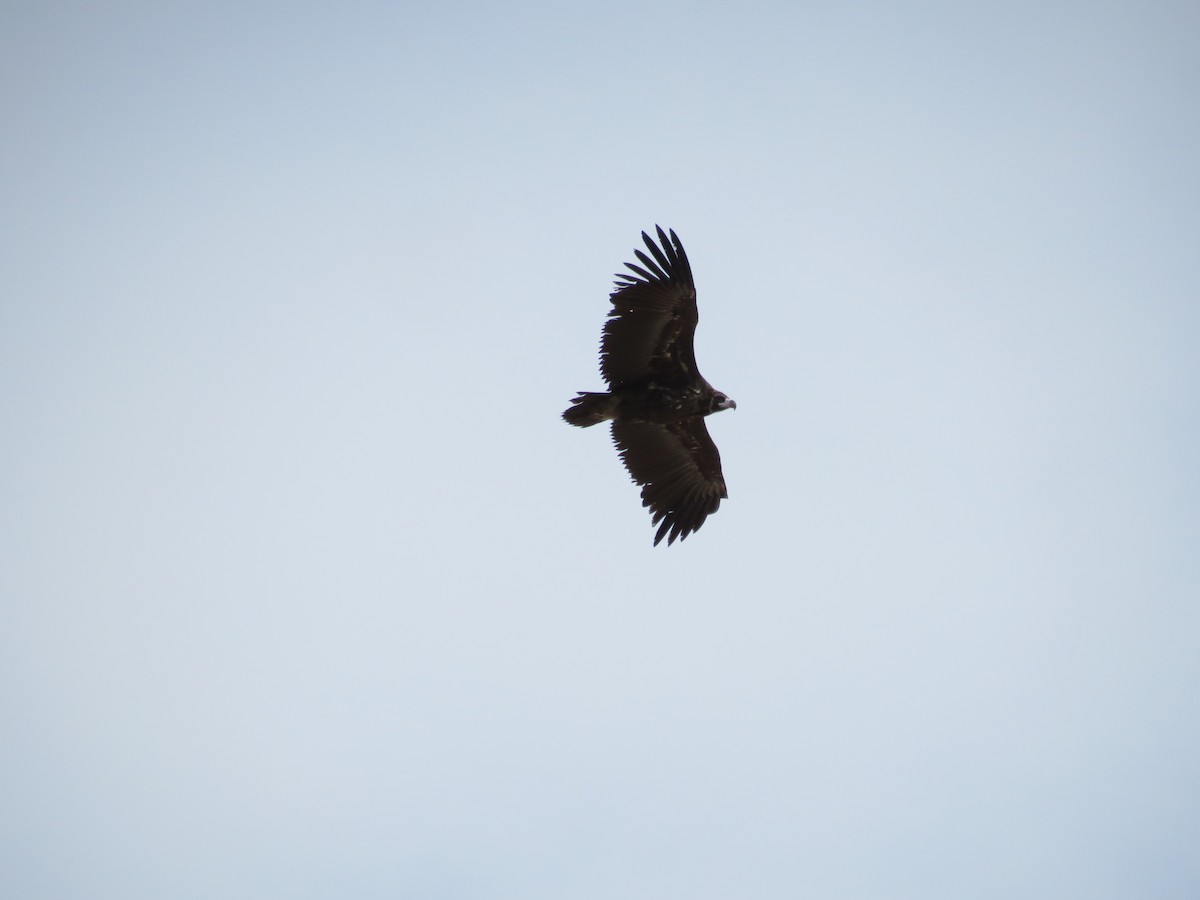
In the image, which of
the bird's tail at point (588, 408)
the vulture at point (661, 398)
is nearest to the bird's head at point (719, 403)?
the vulture at point (661, 398)

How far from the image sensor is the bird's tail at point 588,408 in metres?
16.1

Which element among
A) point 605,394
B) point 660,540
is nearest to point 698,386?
point 605,394

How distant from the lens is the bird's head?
1695 centimetres

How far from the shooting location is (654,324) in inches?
631

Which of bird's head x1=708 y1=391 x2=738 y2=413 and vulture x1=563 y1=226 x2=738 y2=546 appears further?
bird's head x1=708 y1=391 x2=738 y2=413

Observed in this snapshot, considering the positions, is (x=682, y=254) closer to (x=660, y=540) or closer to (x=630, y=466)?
(x=630, y=466)

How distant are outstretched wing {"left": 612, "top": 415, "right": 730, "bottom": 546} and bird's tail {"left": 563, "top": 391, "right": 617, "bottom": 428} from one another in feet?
3.21

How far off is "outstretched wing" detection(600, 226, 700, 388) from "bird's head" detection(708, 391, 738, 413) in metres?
0.70

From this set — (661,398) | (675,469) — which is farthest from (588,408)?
(675,469)

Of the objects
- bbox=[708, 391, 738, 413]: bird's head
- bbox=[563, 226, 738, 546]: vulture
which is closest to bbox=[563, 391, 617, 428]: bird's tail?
bbox=[563, 226, 738, 546]: vulture

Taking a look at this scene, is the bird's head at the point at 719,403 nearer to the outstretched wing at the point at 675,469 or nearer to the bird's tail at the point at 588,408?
the outstretched wing at the point at 675,469

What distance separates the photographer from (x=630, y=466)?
17578mm

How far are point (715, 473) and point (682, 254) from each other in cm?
444

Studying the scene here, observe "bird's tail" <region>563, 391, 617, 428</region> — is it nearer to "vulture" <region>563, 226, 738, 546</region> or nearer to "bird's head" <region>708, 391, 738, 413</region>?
"vulture" <region>563, 226, 738, 546</region>
